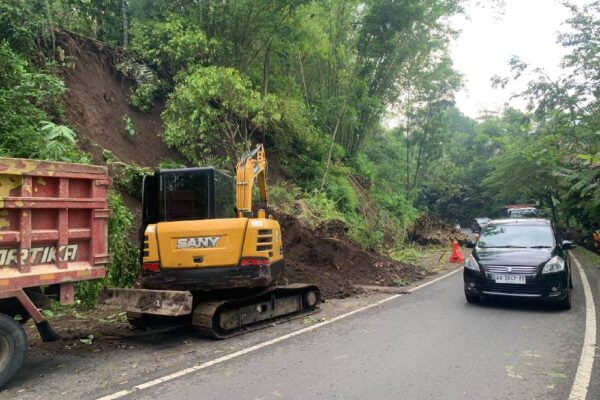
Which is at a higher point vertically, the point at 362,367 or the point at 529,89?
the point at 529,89

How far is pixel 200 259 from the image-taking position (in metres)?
6.47

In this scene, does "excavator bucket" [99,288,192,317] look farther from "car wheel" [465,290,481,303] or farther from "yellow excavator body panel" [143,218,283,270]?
"car wheel" [465,290,481,303]

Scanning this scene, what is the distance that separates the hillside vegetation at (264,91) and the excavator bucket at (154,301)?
122 inches

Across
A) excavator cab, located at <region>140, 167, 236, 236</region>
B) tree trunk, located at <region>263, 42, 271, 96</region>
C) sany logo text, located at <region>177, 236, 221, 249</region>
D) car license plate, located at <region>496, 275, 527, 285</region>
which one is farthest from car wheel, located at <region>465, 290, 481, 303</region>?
tree trunk, located at <region>263, 42, 271, 96</region>

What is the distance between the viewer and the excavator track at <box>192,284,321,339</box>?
21.3ft

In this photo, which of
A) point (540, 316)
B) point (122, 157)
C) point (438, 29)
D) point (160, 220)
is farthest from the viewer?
point (438, 29)

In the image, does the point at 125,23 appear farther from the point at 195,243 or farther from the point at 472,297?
the point at 472,297

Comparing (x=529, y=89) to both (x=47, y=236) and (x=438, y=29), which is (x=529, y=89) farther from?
(x=47, y=236)

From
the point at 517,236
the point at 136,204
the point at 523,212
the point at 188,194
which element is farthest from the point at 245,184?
the point at 523,212

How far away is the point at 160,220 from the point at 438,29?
69.8 feet

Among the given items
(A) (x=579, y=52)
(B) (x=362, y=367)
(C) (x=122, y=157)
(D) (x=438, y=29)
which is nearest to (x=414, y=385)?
(B) (x=362, y=367)

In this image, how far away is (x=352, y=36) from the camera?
21438mm

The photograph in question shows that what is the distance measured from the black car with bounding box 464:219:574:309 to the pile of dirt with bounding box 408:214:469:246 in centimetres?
1264

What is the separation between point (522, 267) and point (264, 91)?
12823mm
